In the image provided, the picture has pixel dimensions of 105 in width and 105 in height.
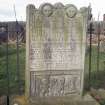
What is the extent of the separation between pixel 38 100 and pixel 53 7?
1978 mm

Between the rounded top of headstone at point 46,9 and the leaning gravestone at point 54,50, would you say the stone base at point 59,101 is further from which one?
the rounded top of headstone at point 46,9

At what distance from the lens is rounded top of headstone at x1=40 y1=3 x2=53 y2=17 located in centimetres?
636

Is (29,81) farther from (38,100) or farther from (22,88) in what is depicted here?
(22,88)

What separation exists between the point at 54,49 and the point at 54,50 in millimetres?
21

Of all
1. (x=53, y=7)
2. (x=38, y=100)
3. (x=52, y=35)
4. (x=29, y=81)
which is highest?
(x=53, y=7)

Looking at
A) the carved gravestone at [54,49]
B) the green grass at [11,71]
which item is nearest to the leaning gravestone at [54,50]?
the carved gravestone at [54,49]

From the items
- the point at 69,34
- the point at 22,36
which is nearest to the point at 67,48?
the point at 69,34

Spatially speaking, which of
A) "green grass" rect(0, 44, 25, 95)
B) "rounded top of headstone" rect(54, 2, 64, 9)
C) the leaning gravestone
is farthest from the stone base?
"rounded top of headstone" rect(54, 2, 64, 9)

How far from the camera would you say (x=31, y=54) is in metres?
6.40

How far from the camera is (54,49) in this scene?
654 centimetres

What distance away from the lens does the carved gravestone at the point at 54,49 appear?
6371 mm

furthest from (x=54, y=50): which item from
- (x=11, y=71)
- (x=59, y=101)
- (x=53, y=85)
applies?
(x=11, y=71)

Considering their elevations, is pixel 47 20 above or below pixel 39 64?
above

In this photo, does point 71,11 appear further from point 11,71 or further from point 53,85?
point 11,71
